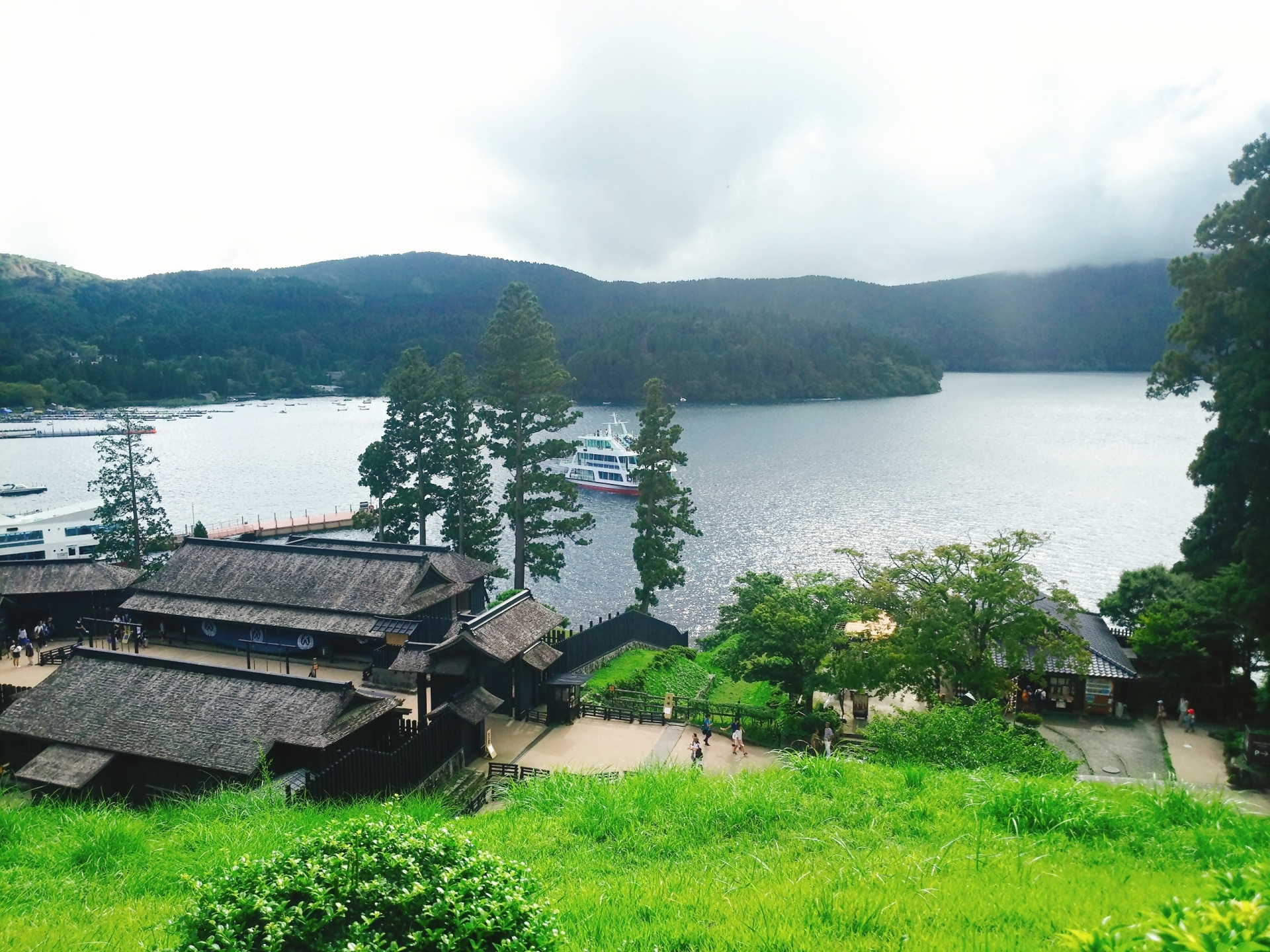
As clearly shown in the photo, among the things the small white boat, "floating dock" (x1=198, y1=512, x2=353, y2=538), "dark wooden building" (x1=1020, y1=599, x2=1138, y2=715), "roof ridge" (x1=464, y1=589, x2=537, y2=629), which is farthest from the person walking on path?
the small white boat

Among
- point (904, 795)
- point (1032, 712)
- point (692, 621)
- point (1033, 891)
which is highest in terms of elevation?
point (1033, 891)

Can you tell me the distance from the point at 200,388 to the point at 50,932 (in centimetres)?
A: 19043

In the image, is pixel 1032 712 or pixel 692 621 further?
pixel 692 621

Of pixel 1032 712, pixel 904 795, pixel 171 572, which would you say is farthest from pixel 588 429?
pixel 904 795

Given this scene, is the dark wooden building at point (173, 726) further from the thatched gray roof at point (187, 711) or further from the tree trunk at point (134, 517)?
the tree trunk at point (134, 517)

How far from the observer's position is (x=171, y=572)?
3047cm

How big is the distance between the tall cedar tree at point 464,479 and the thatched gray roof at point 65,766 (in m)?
22.2

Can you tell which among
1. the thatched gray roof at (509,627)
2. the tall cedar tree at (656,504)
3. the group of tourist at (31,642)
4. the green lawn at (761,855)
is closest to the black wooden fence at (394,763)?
the thatched gray roof at (509,627)

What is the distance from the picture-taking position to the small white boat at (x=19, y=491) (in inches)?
2776

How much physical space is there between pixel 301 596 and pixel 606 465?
47390 millimetres

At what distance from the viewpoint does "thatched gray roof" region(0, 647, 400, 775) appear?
1650 cm

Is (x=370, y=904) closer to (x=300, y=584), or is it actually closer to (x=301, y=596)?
(x=301, y=596)

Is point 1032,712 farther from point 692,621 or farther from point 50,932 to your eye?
point 50,932

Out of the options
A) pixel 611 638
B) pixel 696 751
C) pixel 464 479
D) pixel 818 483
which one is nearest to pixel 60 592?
pixel 464 479
